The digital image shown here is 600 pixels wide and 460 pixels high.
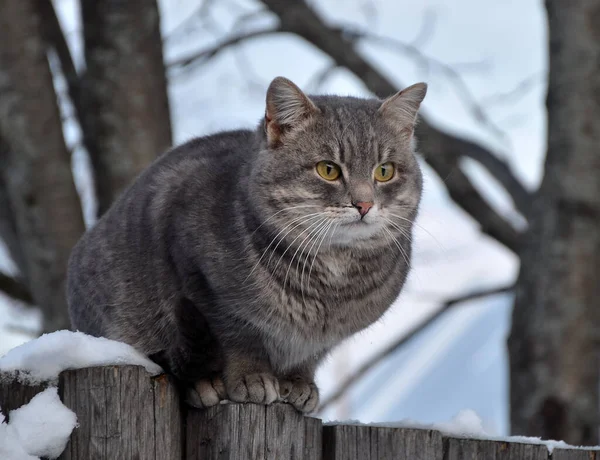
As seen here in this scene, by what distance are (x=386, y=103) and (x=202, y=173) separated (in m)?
0.68

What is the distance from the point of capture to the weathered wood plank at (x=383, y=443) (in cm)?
197

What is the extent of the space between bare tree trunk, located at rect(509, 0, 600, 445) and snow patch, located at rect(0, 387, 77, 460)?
3007 millimetres

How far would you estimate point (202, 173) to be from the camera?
278 centimetres

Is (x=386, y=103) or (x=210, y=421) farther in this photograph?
(x=386, y=103)

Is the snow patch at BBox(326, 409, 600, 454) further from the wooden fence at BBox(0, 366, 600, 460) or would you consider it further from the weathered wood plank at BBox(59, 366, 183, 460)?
the weathered wood plank at BBox(59, 366, 183, 460)

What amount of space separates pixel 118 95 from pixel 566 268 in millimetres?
2518

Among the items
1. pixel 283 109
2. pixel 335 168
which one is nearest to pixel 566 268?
pixel 335 168

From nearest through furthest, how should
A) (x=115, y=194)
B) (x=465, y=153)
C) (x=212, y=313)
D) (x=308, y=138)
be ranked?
(x=212, y=313), (x=308, y=138), (x=115, y=194), (x=465, y=153)

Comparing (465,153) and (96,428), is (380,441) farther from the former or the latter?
(465,153)

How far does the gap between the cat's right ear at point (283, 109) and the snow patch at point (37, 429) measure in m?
1.21

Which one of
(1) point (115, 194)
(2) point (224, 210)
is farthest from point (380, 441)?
(1) point (115, 194)

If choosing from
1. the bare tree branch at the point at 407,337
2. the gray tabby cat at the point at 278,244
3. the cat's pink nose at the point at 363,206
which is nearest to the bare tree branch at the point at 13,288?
the bare tree branch at the point at 407,337

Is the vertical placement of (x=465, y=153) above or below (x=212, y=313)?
above

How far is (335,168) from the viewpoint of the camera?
2598 millimetres
